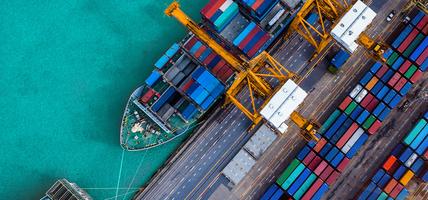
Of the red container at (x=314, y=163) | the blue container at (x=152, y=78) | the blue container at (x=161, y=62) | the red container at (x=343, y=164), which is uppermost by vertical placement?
the red container at (x=343, y=164)

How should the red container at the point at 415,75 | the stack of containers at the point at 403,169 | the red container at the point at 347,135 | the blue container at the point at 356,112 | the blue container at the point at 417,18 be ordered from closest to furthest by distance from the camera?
the stack of containers at the point at 403,169, the red container at the point at 347,135, the blue container at the point at 356,112, the red container at the point at 415,75, the blue container at the point at 417,18

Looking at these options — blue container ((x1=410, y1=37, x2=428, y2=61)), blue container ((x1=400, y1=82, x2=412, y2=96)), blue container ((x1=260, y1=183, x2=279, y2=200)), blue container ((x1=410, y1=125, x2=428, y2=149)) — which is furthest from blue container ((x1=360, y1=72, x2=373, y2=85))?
blue container ((x1=260, y1=183, x2=279, y2=200))

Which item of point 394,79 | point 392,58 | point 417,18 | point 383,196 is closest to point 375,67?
point 392,58

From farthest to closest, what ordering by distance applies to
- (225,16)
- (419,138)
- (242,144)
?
(242,144), (419,138), (225,16)

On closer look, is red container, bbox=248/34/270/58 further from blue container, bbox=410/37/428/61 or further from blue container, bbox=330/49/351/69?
blue container, bbox=410/37/428/61

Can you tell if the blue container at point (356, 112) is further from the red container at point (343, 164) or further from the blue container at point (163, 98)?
the blue container at point (163, 98)

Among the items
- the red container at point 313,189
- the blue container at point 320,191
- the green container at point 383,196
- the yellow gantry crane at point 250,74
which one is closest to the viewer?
the yellow gantry crane at point 250,74

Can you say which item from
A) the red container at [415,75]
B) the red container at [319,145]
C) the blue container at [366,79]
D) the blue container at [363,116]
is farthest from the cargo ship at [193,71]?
the red container at [415,75]

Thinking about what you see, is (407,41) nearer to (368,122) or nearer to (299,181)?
(368,122)
